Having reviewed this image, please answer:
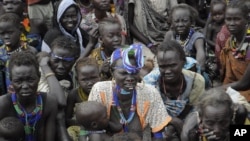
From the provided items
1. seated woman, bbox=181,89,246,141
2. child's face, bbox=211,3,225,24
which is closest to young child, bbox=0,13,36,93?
seated woman, bbox=181,89,246,141

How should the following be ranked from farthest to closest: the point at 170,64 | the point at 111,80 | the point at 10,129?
the point at 111,80 < the point at 170,64 < the point at 10,129

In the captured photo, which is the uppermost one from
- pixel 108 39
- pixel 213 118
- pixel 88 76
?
pixel 108 39

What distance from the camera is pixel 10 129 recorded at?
418cm

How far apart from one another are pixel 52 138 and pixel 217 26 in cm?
300

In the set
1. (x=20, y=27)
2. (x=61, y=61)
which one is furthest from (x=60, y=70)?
(x=20, y=27)

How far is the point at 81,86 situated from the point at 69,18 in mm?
1088

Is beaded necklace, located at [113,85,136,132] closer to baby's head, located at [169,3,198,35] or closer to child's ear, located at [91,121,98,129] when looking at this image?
child's ear, located at [91,121,98,129]

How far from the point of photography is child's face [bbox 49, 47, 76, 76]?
16.6 ft

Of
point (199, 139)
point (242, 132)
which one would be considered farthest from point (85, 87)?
point (242, 132)

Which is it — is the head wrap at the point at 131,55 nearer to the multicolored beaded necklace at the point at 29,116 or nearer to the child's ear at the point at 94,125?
the child's ear at the point at 94,125

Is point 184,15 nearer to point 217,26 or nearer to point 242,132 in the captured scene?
point 217,26

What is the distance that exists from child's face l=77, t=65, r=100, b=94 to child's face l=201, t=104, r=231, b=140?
1245 mm

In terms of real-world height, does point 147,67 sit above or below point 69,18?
below

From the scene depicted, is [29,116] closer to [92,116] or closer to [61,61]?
[92,116]
